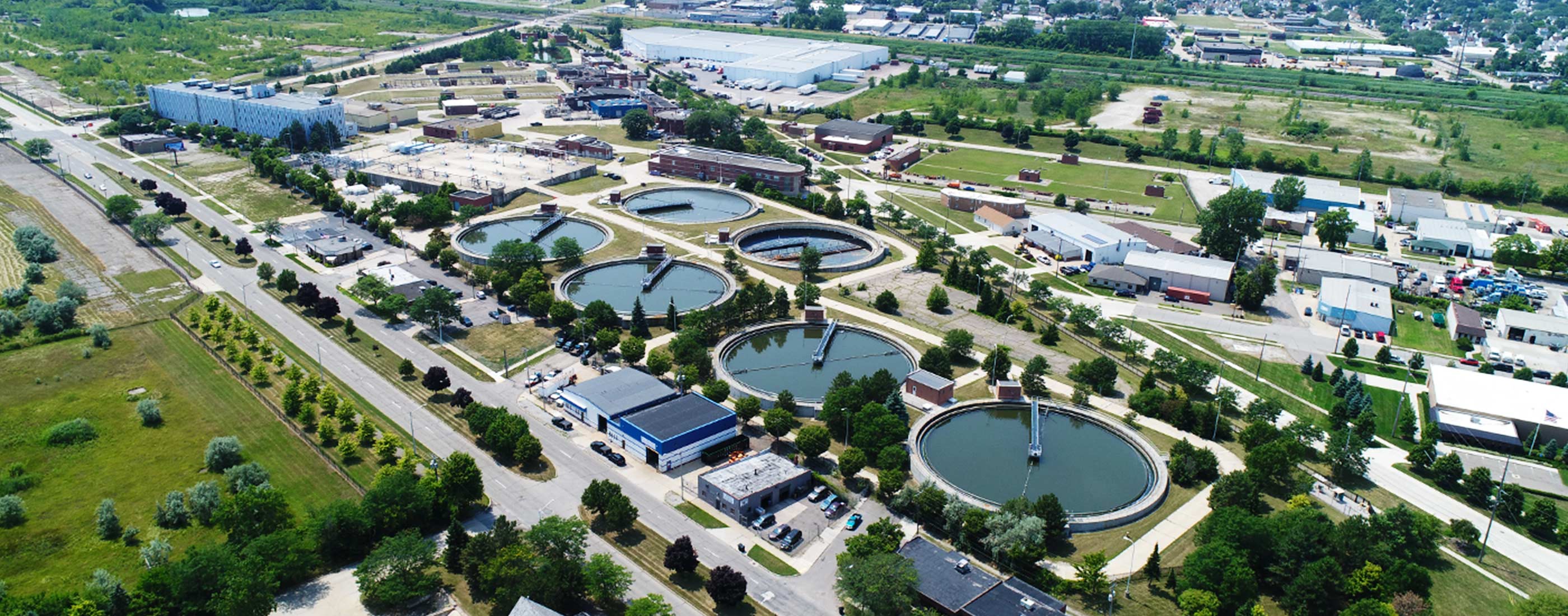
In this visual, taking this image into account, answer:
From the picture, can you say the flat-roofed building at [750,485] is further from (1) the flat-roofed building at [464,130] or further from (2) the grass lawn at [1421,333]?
(1) the flat-roofed building at [464,130]

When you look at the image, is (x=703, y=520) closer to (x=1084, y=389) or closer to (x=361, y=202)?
(x=1084, y=389)

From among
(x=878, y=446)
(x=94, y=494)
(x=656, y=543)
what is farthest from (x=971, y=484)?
(x=94, y=494)

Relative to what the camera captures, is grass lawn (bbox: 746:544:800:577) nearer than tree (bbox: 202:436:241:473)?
Yes

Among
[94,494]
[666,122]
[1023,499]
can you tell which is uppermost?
[666,122]

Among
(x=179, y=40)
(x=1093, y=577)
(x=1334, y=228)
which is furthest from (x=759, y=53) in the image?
(x=1093, y=577)

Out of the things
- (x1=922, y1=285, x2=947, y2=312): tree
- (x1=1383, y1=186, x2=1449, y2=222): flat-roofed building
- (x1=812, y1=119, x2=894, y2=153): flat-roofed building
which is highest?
(x1=812, y1=119, x2=894, y2=153): flat-roofed building

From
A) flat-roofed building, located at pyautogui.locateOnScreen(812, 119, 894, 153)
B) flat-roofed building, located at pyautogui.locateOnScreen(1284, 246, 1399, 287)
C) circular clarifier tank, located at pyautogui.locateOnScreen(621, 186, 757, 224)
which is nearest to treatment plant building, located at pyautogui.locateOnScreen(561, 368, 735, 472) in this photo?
circular clarifier tank, located at pyautogui.locateOnScreen(621, 186, 757, 224)

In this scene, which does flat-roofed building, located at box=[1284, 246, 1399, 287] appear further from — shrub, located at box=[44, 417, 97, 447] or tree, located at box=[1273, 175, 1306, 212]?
shrub, located at box=[44, 417, 97, 447]

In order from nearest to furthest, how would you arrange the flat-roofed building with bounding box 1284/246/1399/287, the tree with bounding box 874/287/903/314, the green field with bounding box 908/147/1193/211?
1. the tree with bounding box 874/287/903/314
2. the flat-roofed building with bounding box 1284/246/1399/287
3. the green field with bounding box 908/147/1193/211
